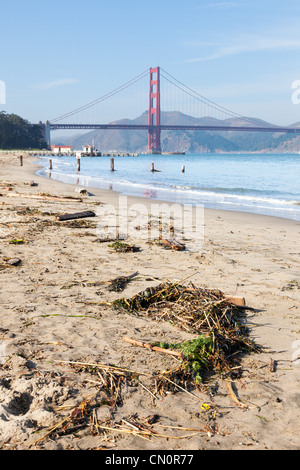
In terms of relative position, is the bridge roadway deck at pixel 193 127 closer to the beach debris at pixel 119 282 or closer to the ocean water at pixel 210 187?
the ocean water at pixel 210 187

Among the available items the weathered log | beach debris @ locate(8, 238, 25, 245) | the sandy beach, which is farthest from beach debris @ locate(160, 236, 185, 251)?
the weathered log

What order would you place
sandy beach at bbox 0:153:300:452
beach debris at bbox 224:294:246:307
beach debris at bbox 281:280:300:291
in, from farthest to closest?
beach debris at bbox 281:280:300:291 → beach debris at bbox 224:294:246:307 → sandy beach at bbox 0:153:300:452

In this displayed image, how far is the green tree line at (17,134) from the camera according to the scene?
345 feet

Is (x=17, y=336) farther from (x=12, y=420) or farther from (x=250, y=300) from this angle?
(x=250, y=300)

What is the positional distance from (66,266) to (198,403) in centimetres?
343

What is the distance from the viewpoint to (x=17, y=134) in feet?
365

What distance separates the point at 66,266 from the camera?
5.61 m

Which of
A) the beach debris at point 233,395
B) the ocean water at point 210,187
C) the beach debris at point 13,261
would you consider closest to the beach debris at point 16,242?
the beach debris at point 13,261

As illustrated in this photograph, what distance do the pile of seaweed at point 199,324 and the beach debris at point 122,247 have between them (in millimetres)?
2238

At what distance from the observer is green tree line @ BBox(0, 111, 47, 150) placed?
4139 inches

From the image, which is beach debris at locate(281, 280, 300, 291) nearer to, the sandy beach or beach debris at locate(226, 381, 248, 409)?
the sandy beach

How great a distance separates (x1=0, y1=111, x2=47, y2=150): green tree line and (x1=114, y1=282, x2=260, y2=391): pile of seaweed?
11053 cm
